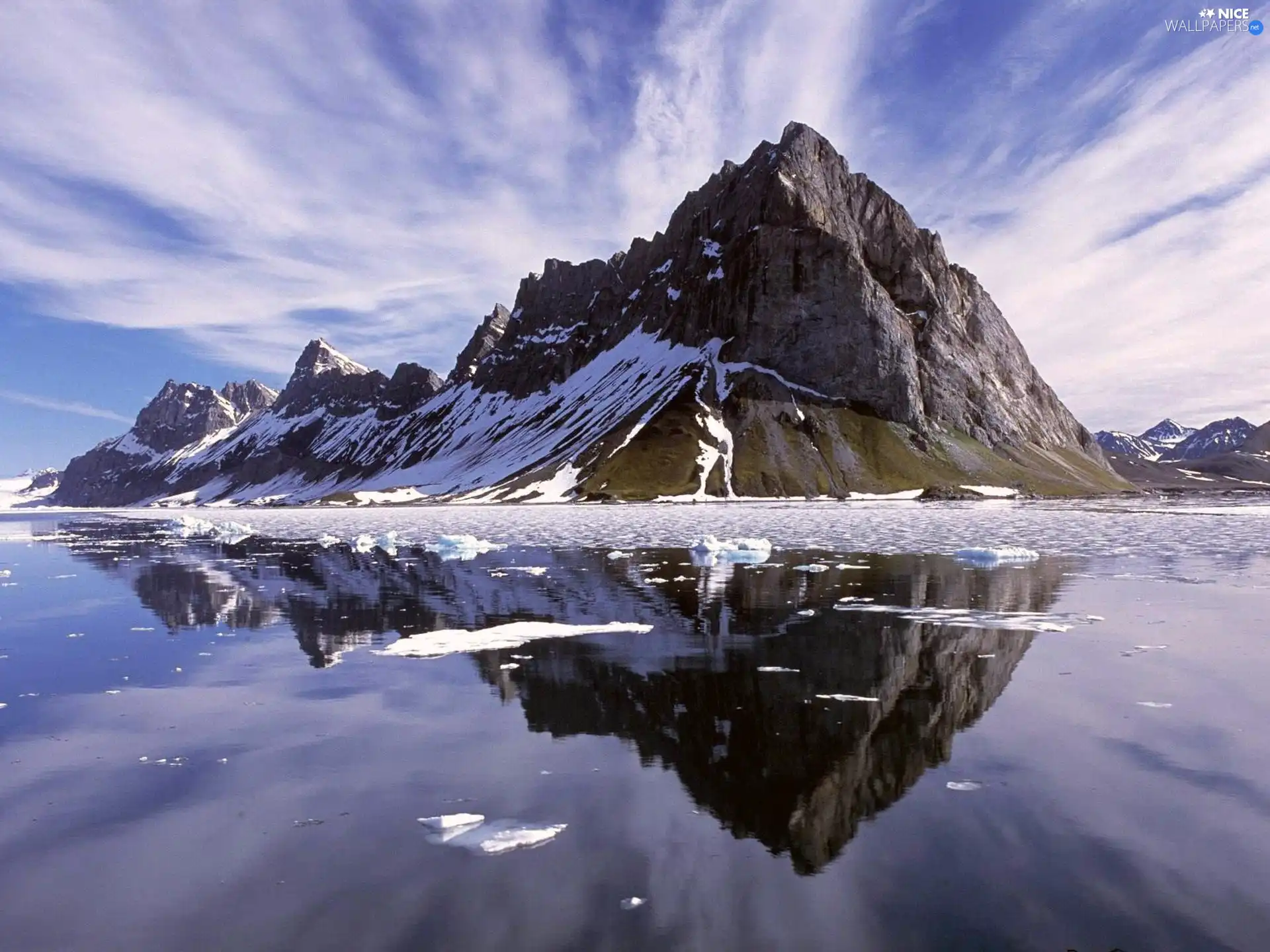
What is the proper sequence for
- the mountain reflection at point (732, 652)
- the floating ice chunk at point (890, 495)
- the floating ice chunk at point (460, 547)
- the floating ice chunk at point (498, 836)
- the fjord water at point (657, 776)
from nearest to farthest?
the fjord water at point (657, 776)
the floating ice chunk at point (498, 836)
the mountain reflection at point (732, 652)
the floating ice chunk at point (460, 547)
the floating ice chunk at point (890, 495)

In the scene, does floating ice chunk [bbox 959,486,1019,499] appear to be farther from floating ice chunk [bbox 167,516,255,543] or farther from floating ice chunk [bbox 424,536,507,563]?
floating ice chunk [bbox 424,536,507,563]

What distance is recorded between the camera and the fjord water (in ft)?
24.5

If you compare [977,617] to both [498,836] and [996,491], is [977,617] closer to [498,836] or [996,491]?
[498,836]

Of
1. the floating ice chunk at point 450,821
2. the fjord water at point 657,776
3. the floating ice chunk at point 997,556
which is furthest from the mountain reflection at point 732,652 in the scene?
the floating ice chunk at point 450,821

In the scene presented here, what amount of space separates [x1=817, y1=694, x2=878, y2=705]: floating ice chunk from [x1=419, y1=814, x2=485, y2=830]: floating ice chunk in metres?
7.12

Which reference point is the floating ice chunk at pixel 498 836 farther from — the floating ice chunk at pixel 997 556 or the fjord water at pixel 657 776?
the floating ice chunk at pixel 997 556

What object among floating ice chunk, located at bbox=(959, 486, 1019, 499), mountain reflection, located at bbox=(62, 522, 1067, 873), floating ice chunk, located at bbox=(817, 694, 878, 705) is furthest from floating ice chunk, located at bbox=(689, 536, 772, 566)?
floating ice chunk, located at bbox=(959, 486, 1019, 499)

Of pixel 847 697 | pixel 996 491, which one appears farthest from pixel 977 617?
pixel 996 491

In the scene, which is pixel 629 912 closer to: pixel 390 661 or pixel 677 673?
pixel 677 673

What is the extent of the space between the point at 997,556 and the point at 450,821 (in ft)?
112

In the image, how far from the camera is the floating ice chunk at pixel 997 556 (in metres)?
37.3

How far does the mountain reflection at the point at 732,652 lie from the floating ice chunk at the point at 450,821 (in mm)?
2880

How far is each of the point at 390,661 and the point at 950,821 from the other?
13.0m

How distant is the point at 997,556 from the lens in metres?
37.3
